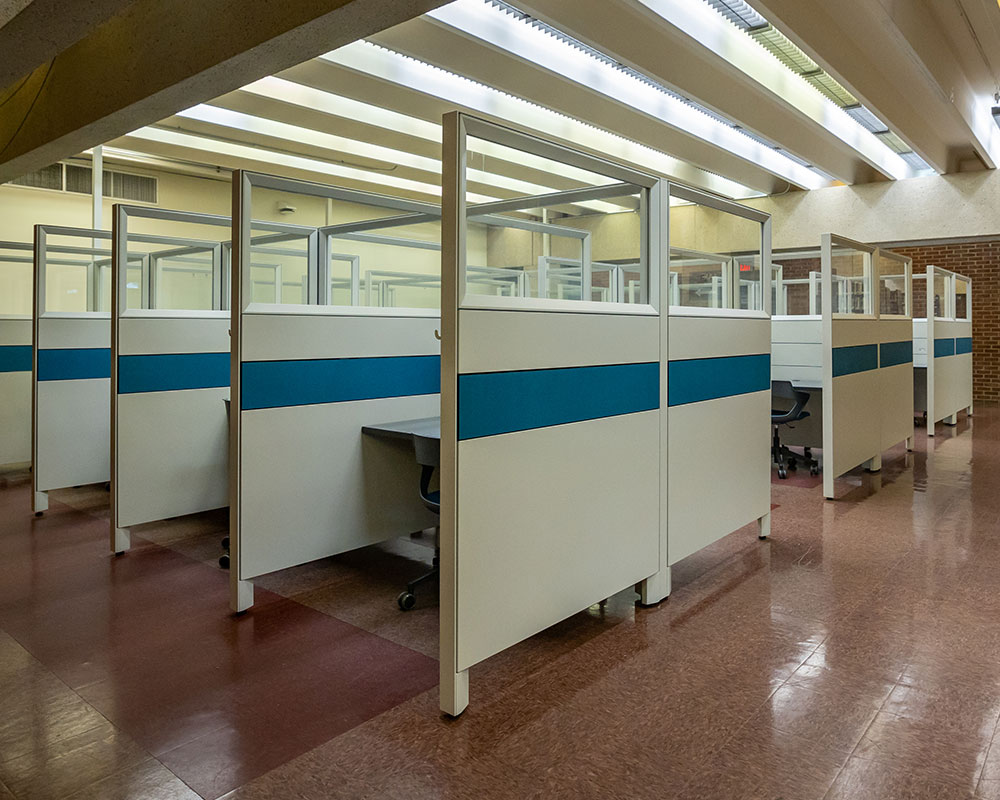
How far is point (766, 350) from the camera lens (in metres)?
3.95

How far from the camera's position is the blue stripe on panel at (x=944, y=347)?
8.12 metres

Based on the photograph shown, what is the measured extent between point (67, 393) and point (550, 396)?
12.0 ft

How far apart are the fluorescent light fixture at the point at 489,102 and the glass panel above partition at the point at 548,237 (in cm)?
31

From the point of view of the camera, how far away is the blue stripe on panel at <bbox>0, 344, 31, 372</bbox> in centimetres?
566

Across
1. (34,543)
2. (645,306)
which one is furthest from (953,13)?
(34,543)

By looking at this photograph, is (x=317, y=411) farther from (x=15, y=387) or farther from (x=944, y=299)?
(x=944, y=299)

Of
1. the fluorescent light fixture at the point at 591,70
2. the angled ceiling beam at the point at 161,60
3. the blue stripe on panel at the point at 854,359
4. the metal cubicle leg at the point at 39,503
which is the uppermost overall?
the fluorescent light fixture at the point at 591,70

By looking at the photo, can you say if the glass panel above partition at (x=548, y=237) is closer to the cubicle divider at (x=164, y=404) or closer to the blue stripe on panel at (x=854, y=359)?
the blue stripe on panel at (x=854, y=359)

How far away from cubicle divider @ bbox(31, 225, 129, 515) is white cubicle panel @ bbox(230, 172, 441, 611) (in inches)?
76.9

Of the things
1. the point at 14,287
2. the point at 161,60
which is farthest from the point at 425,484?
the point at 14,287

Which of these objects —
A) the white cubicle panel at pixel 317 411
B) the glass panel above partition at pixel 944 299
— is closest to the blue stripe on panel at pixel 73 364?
the white cubicle panel at pixel 317 411

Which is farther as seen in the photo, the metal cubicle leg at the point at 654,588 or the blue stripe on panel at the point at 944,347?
the blue stripe on panel at the point at 944,347

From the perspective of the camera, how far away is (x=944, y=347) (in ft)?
27.7

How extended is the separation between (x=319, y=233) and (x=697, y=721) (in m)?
2.79
